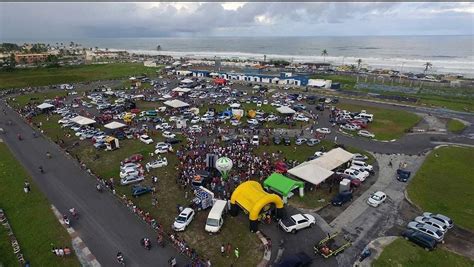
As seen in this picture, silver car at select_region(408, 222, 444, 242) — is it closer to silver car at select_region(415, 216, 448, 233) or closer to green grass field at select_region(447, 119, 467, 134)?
silver car at select_region(415, 216, 448, 233)

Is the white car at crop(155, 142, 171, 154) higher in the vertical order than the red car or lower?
higher

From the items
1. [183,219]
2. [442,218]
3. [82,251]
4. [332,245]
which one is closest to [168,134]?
[183,219]

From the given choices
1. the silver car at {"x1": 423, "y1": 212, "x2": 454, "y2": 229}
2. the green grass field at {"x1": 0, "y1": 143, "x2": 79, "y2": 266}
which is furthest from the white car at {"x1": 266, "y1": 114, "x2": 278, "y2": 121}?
the green grass field at {"x1": 0, "y1": 143, "x2": 79, "y2": 266}

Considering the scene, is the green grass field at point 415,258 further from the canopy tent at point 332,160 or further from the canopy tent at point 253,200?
the canopy tent at point 332,160

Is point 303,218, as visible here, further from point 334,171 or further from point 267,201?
point 334,171

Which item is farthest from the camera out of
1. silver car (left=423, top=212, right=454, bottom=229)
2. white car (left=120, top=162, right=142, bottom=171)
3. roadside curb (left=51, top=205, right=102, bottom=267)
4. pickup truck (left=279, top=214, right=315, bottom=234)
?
white car (left=120, top=162, right=142, bottom=171)

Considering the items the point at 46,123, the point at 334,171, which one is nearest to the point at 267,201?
the point at 334,171
